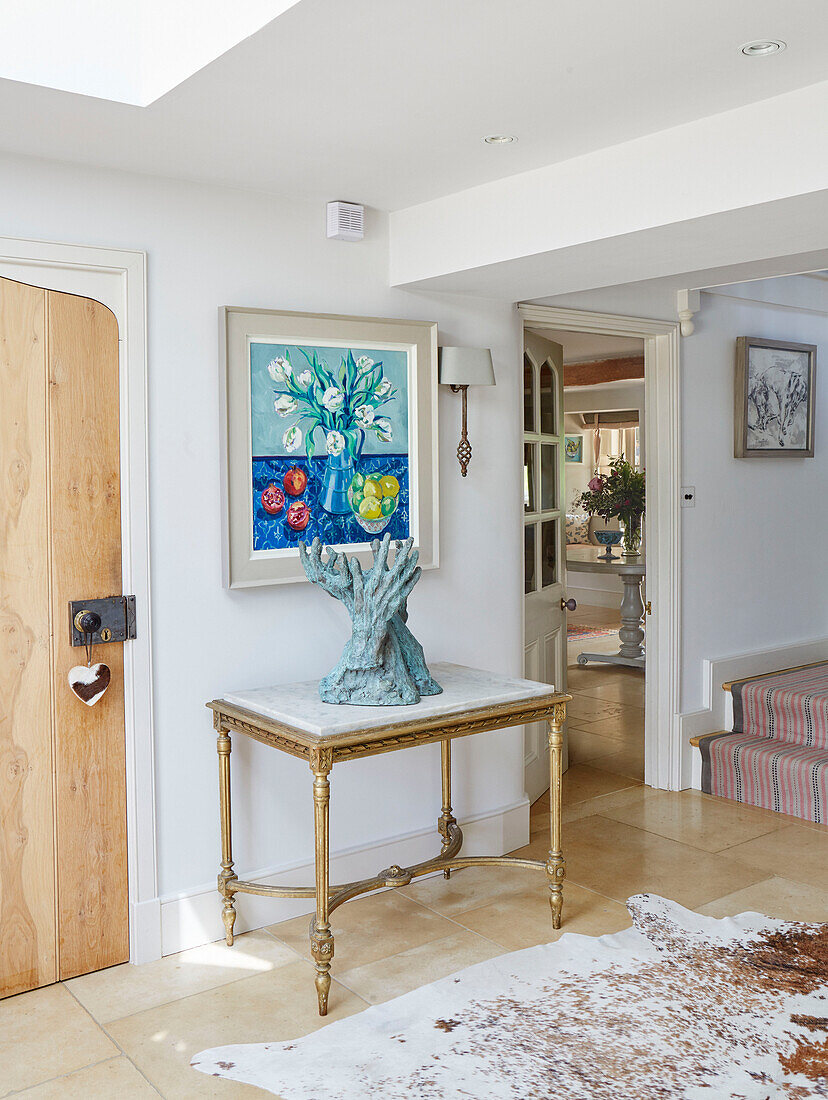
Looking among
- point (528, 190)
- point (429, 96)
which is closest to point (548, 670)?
point (528, 190)

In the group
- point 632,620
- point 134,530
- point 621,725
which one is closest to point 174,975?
point 134,530

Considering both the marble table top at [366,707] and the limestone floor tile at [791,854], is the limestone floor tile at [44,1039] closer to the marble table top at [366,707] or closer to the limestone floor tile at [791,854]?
the marble table top at [366,707]

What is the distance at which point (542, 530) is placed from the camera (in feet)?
14.6

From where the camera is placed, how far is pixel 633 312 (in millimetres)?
Result: 4387

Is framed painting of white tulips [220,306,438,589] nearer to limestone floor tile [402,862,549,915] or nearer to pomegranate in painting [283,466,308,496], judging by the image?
pomegranate in painting [283,466,308,496]

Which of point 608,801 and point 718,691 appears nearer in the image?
point 608,801

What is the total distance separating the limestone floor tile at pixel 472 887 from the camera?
135 inches

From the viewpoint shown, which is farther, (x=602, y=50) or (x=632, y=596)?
(x=632, y=596)

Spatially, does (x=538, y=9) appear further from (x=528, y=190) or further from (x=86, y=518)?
(x=86, y=518)

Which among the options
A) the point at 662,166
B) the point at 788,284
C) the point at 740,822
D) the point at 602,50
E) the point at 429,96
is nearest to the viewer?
the point at 602,50

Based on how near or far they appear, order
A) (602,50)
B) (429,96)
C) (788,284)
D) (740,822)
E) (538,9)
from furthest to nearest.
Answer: (788,284) → (740,822) → (429,96) → (602,50) → (538,9)

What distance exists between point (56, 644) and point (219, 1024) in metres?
1.14

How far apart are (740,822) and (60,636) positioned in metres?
2.93

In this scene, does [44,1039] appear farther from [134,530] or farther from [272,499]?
[272,499]
